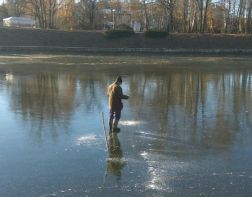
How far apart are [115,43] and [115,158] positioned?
5286 cm

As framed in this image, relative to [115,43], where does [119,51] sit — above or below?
below

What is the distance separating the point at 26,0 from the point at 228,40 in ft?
116

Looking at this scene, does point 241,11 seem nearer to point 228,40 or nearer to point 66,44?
point 228,40

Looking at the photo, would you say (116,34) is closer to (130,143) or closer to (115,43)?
(115,43)

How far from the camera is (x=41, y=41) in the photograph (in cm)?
6394

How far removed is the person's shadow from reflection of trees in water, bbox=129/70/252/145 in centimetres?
174

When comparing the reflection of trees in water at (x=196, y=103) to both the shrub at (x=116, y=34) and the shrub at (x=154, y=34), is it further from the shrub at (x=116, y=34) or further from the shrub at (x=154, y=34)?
the shrub at (x=154, y=34)

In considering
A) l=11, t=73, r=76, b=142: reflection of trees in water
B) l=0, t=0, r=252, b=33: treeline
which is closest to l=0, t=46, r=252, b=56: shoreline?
l=0, t=0, r=252, b=33: treeline

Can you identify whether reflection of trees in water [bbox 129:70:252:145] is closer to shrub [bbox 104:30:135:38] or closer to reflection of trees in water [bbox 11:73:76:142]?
reflection of trees in water [bbox 11:73:76:142]

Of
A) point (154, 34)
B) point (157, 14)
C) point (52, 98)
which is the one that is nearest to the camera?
point (52, 98)

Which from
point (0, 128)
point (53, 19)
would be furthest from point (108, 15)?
point (0, 128)

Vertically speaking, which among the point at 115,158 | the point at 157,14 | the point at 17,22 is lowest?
the point at 115,158

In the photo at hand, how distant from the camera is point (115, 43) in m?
64.1

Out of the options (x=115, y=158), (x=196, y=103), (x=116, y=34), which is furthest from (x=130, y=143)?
(x=116, y=34)
